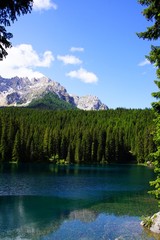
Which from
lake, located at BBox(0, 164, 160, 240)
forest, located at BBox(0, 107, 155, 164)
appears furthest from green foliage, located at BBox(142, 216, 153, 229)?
forest, located at BBox(0, 107, 155, 164)

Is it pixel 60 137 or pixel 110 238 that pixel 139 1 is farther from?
pixel 60 137

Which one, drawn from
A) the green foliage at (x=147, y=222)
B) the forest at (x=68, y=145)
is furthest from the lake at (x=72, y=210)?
the forest at (x=68, y=145)

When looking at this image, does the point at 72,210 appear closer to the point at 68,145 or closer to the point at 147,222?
the point at 147,222

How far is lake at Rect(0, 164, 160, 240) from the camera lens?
40188 mm

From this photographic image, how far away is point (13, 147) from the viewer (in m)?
152

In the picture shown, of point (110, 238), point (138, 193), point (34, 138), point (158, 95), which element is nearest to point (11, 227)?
point (110, 238)

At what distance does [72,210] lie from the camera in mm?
53750

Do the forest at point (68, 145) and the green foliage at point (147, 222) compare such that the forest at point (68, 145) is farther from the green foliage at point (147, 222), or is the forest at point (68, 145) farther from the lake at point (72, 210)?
the green foliage at point (147, 222)

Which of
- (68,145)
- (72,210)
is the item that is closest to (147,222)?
(72,210)

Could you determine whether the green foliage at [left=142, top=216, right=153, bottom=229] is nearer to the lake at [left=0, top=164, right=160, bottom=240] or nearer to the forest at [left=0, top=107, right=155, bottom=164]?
the lake at [left=0, top=164, right=160, bottom=240]

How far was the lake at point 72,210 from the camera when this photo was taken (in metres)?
40.2

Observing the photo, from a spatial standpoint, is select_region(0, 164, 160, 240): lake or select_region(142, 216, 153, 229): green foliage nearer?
select_region(0, 164, 160, 240): lake

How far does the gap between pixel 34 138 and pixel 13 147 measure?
1421 centimetres

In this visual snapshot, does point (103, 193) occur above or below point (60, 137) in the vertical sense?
below
